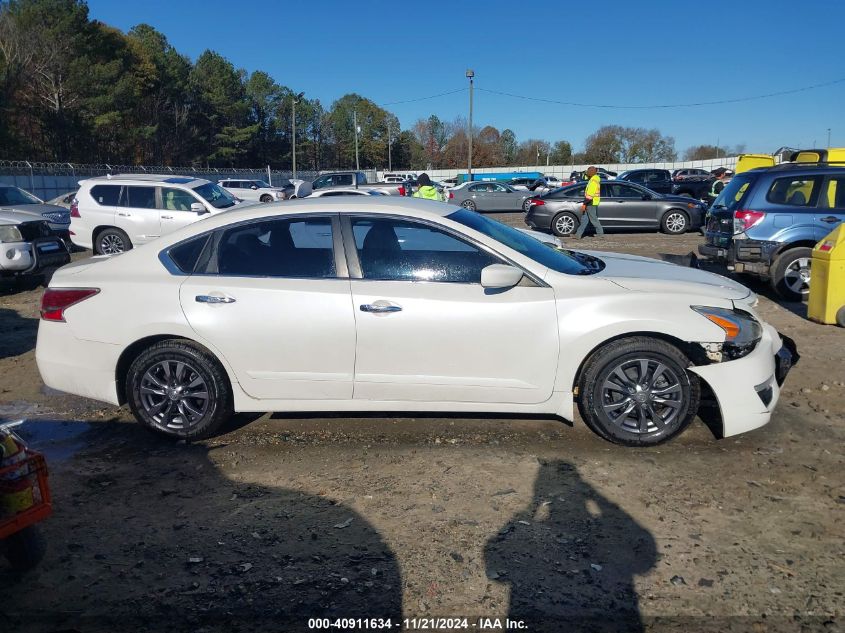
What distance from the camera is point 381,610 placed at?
2.75 m

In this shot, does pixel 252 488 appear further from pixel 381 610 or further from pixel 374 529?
pixel 381 610

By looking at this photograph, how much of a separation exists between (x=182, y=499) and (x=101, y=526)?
0.44 meters

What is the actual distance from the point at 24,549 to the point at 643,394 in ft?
11.7

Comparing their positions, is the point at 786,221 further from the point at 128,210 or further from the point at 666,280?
the point at 128,210

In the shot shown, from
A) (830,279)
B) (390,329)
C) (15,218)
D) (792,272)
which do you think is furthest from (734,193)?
(15,218)

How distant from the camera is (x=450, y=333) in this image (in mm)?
4156

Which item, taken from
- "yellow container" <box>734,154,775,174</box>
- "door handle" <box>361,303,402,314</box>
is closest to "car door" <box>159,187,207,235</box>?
"door handle" <box>361,303,402,314</box>

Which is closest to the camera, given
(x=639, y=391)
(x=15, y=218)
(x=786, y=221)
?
(x=639, y=391)

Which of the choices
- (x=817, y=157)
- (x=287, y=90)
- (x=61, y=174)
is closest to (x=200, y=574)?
(x=817, y=157)

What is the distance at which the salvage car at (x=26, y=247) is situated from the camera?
10102 millimetres

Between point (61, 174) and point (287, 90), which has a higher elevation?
point (287, 90)

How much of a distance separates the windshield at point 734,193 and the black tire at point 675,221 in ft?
26.3

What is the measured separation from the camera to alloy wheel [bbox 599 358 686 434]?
13.6ft

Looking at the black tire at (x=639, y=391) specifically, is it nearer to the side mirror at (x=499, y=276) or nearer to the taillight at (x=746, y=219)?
the side mirror at (x=499, y=276)
